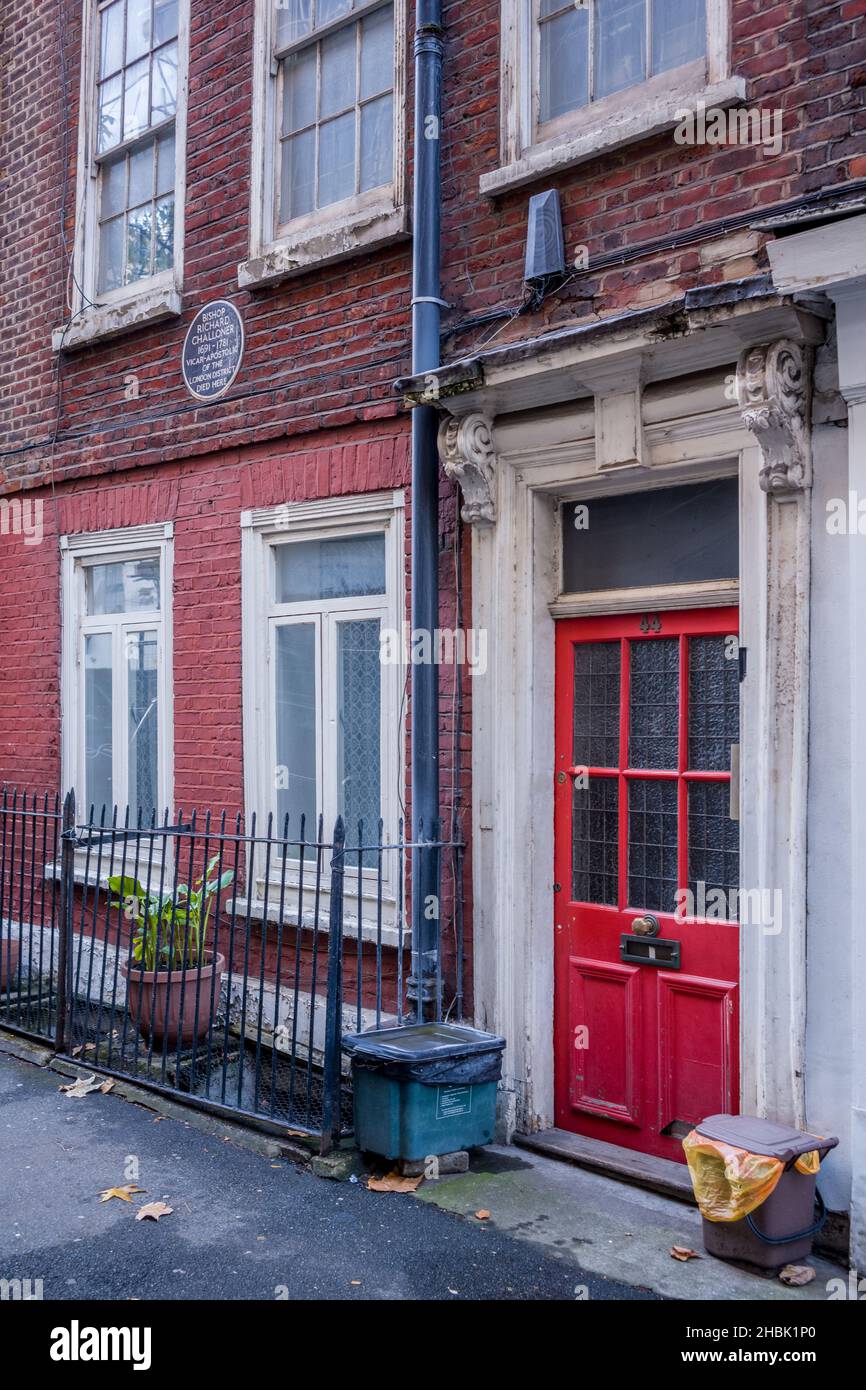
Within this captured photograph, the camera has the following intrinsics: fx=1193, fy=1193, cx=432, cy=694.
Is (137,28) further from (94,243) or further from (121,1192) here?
(121,1192)

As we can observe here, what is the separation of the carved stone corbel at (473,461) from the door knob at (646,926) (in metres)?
1.96

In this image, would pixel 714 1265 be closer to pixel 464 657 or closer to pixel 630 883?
pixel 630 883

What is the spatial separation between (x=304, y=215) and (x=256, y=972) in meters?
4.45

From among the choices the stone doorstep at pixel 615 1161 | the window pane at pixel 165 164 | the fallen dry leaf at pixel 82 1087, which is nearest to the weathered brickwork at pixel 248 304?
the window pane at pixel 165 164

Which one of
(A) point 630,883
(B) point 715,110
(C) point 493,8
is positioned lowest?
(A) point 630,883

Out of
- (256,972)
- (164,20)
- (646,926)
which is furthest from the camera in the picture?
(164,20)

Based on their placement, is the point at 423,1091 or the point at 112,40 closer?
the point at 423,1091

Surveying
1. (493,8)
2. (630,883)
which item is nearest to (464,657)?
(630,883)

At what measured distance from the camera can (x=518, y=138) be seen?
5.64 metres

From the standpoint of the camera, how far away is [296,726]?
22.8 feet

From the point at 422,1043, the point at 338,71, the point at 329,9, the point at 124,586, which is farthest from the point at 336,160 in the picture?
the point at 422,1043

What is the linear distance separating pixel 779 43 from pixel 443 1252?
15.8 feet

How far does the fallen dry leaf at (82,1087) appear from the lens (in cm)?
621

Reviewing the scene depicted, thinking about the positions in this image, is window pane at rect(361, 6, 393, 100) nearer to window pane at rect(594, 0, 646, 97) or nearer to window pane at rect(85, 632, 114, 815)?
window pane at rect(594, 0, 646, 97)
